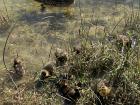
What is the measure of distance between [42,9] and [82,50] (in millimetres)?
2333

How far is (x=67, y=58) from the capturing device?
588cm

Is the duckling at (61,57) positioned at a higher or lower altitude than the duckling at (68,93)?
higher

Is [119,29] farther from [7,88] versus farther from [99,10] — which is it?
[7,88]

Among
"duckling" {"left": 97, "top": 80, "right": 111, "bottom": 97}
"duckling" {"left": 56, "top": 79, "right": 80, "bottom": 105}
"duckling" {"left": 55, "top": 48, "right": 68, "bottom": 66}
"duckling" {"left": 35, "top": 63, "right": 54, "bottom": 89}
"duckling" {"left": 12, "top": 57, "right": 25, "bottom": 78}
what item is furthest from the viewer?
"duckling" {"left": 55, "top": 48, "right": 68, "bottom": 66}

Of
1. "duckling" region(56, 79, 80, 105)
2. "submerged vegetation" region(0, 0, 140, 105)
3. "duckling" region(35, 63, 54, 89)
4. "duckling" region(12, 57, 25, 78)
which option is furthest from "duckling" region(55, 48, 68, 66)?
"duckling" region(12, 57, 25, 78)

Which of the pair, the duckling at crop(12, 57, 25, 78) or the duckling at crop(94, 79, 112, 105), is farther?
the duckling at crop(12, 57, 25, 78)

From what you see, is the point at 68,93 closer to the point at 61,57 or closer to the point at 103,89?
the point at 103,89

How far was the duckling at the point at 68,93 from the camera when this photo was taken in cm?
530

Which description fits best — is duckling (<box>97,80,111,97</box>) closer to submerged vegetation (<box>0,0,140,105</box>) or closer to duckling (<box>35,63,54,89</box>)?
submerged vegetation (<box>0,0,140,105</box>)

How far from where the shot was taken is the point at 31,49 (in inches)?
259

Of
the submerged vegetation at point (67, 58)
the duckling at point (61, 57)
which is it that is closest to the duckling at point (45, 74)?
the submerged vegetation at point (67, 58)

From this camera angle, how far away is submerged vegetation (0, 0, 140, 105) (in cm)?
521

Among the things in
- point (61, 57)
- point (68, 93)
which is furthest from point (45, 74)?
point (68, 93)

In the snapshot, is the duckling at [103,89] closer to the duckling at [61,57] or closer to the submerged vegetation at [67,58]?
the submerged vegetation at [67,58]
